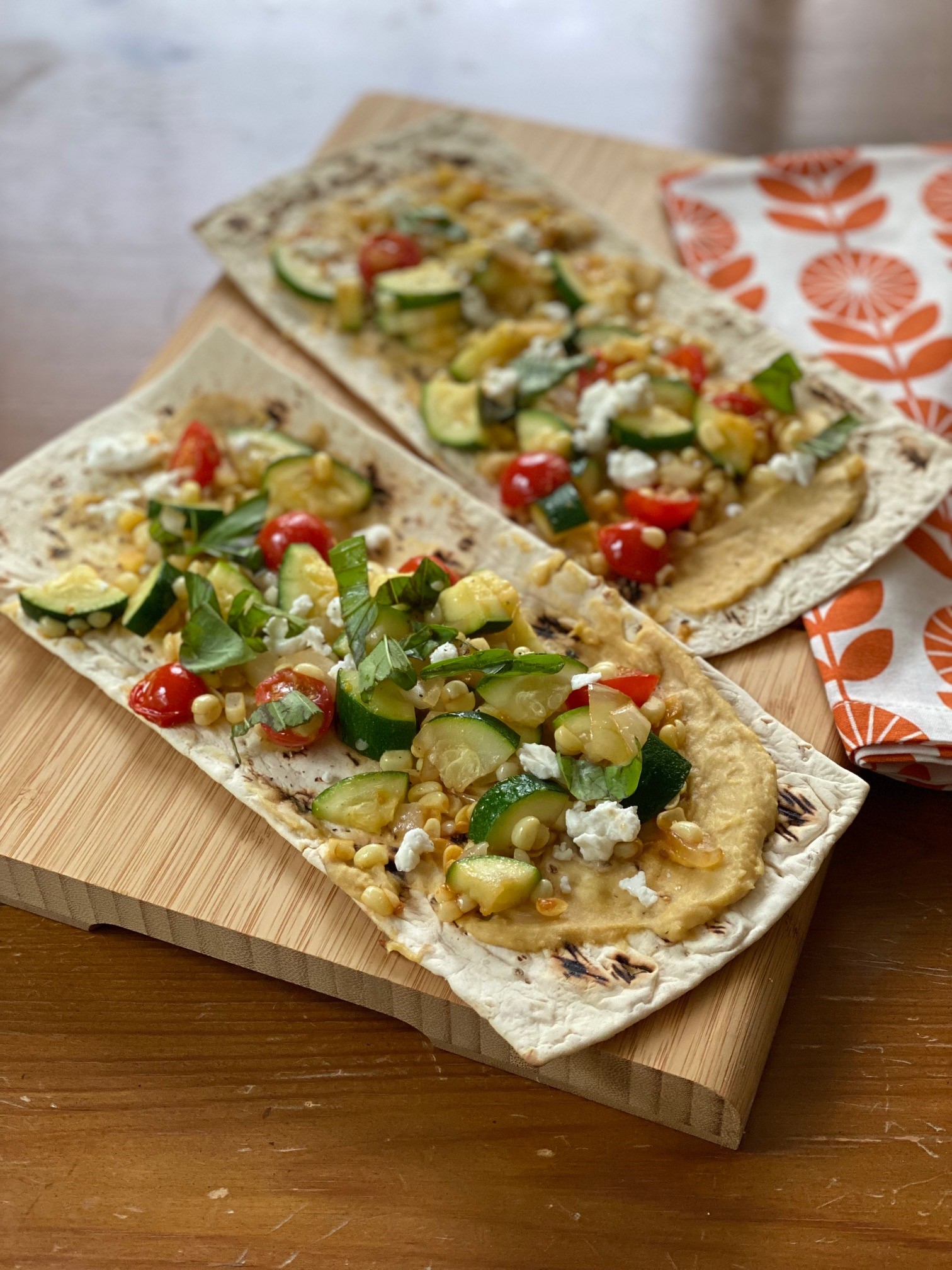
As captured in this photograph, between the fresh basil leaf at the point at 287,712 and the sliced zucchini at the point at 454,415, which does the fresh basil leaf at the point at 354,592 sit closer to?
the fresh basil leaf at the point at 287,712

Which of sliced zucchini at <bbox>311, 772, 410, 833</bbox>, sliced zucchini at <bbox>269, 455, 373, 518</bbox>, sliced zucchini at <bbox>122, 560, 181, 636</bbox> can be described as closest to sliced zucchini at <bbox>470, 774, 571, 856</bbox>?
sliced zucchini at <bbox>311, 772, 410, 833</bbox>

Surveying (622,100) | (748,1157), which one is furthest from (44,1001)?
(622,100)

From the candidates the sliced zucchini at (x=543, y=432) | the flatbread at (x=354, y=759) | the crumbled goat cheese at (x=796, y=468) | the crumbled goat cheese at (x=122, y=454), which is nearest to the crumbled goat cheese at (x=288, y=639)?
the flatbread at (x=354, y=759)

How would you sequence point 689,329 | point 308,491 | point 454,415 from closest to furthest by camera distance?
point 308,491, point 454,415, point 689,329

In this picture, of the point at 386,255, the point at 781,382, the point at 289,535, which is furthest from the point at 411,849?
the point at 386,255

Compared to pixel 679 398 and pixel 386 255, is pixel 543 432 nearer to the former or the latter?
pixel 679 398

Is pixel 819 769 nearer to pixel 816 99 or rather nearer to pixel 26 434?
pixel 26 434
